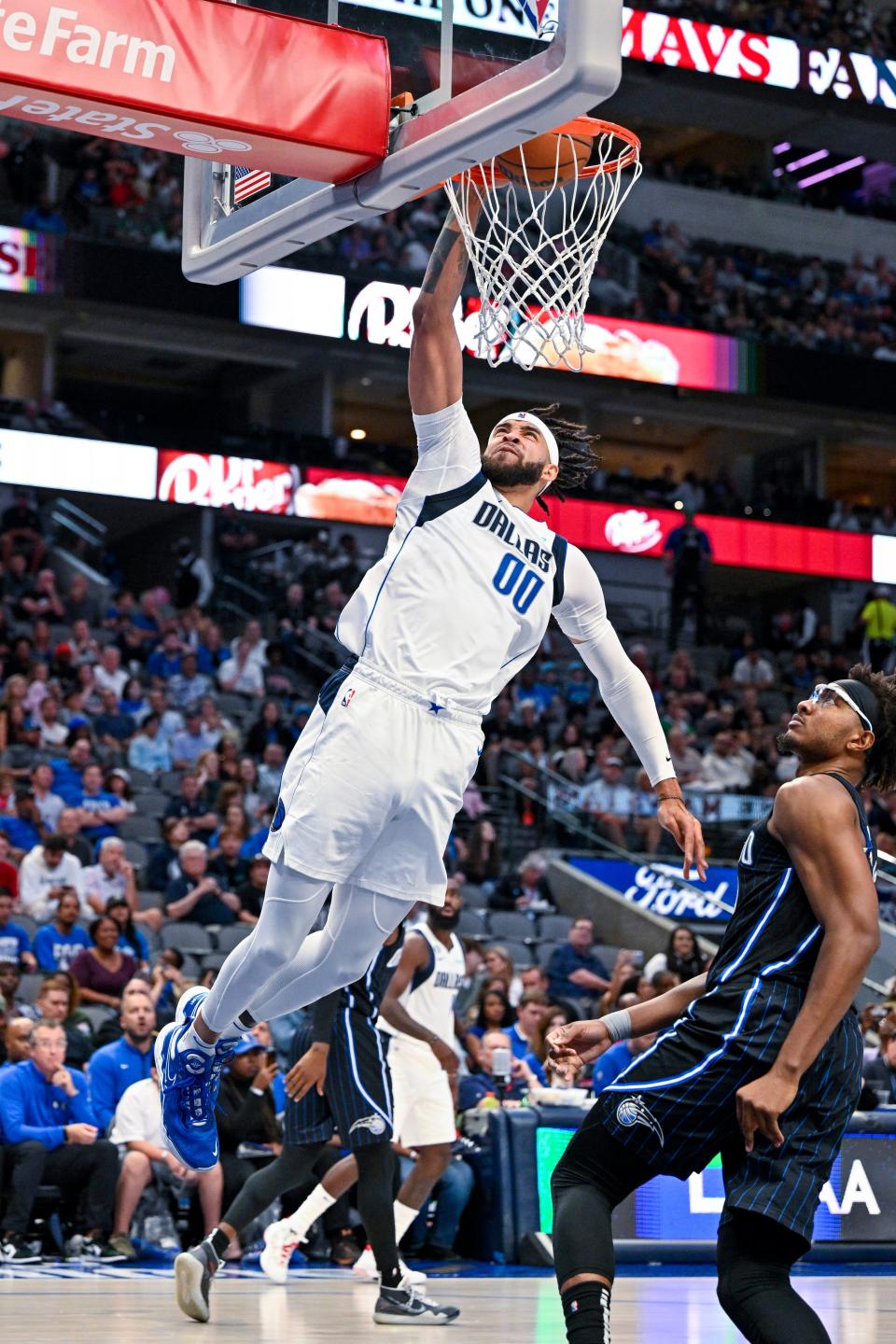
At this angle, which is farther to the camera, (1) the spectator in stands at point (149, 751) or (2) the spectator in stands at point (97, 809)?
(1) the spectator in stands at point (149, 751)

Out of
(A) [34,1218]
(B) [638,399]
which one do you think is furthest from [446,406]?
(B) [638,399]

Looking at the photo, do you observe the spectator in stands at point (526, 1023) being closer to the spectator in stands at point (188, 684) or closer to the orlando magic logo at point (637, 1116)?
the spectator in stands at point (188, 684)

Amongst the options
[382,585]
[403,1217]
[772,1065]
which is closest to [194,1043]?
[382,585]

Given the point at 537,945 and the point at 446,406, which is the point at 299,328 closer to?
the point at 537,945

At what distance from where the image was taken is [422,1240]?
11383mm

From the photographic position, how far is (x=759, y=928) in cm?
471

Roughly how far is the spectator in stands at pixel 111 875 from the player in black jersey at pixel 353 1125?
20.9ft

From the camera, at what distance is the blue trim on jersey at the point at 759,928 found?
4.67 meters

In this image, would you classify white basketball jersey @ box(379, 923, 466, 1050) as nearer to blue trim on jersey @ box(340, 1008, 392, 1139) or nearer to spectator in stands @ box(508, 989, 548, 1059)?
blue trim on jersey @ box(340, 1008, 392, 1139)

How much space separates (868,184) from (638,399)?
24.9 feet

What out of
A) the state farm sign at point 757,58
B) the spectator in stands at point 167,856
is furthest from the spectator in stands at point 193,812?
the state farm sign at point 757,58

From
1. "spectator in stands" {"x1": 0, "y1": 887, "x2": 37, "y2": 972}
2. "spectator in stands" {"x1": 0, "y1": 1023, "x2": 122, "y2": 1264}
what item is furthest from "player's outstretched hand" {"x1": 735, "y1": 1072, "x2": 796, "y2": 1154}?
"spectator in stands" {"x1": 0, "y1": 887, "x2": 37, "y2": 972}

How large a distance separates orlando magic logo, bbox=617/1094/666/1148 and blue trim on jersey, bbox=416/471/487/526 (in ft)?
7.04

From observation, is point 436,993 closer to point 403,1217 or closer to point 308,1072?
point 403,1217
